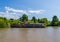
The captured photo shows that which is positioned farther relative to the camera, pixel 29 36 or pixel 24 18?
pixel 24 18

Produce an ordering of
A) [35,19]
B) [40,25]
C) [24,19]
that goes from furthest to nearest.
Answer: [35,19] < [24,19] < [40,25]

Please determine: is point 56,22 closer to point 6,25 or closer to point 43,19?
point 43,19

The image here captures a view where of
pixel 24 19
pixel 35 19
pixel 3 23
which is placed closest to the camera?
pixel 3 23

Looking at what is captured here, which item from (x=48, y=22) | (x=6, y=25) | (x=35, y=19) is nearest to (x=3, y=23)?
(x=6, y=25)

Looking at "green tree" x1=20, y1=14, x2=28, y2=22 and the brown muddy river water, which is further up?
Result: "green tree" x1=20, y1=14, x2=28, y2=22

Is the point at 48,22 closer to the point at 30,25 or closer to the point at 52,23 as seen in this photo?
the point at 52,23

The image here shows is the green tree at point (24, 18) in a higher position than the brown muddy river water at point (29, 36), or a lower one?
higher

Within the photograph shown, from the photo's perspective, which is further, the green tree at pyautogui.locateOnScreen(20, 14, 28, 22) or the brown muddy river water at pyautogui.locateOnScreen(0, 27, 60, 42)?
the green tree at pyautogui.locateOnScreen(20, 14, 28, 22)

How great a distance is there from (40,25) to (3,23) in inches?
383

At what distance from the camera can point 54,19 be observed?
155 ft

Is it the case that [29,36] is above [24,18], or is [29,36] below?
below

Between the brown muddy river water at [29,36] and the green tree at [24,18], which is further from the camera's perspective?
the green tree at [24,18]

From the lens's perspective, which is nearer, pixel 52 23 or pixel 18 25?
pixel 18 25

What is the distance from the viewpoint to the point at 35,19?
45656mm
